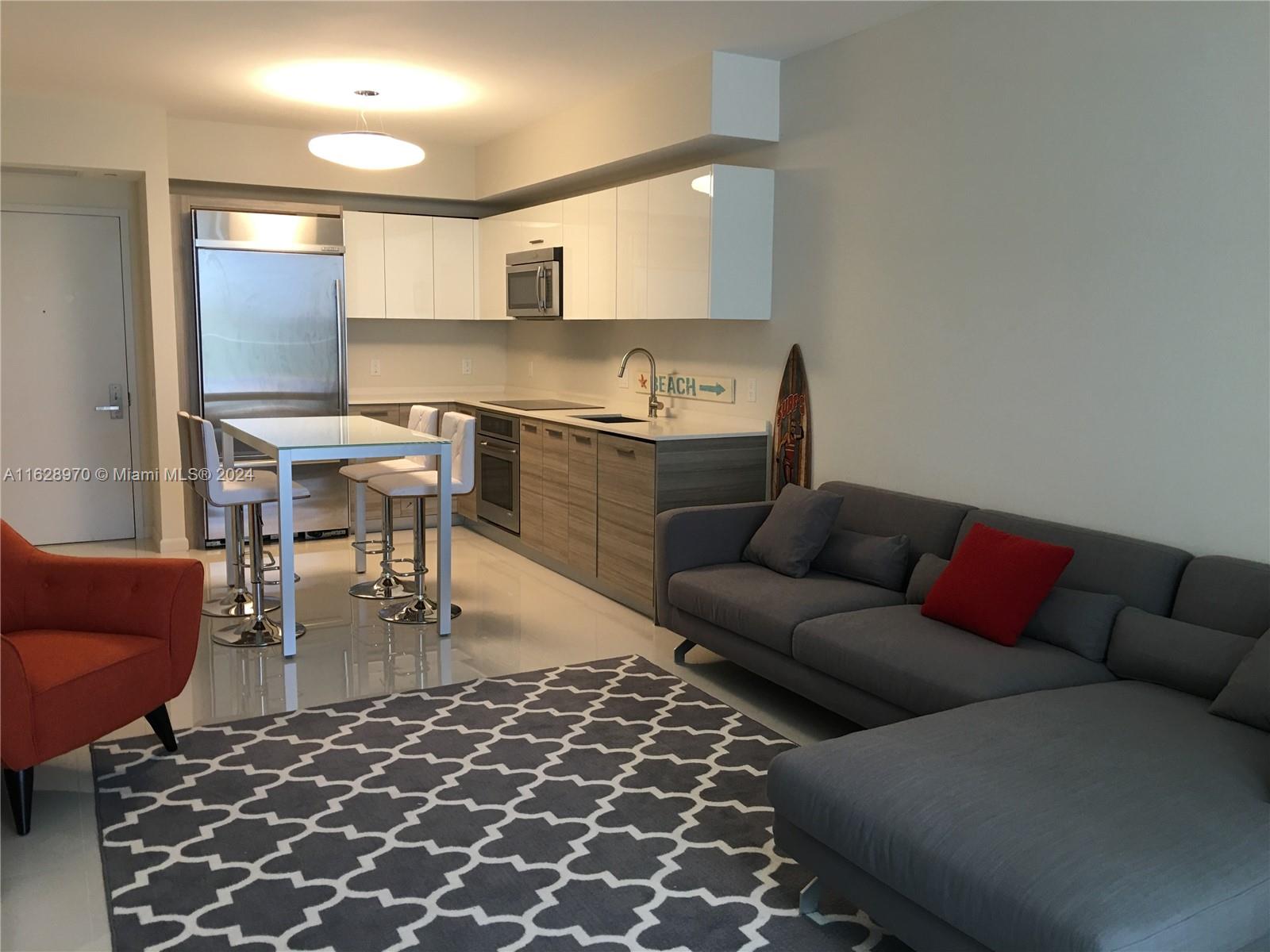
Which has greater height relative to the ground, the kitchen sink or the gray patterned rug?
the kitchen sink

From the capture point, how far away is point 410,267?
7234 millimetres

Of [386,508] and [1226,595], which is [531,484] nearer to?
[386,508]

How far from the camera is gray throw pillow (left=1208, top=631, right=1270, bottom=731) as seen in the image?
8.53 feet

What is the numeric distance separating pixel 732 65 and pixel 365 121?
8.93 ft

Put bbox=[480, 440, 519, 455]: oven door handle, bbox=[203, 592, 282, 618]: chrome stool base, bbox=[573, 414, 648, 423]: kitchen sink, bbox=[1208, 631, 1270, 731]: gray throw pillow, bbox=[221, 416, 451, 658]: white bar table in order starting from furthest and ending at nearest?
bbox=[480, 440, 519, 455]: oven door handle
bbox=[573, 414, 648, 423]: kitchen sink
bbox=[203, 592, 282, 618]: chrome stool base
bbox=[221, 416, 451, 658]: white bar table
bbox=[1208, 631, 1270, 731]: gray throw pillow

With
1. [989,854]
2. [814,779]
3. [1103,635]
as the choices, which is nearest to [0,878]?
[814,779]

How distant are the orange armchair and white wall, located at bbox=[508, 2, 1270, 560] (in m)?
2.81

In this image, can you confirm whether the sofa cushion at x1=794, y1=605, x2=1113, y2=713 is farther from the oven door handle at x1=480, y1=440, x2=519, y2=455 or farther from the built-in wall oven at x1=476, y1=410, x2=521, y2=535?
the oven door handle at x1=480, y1=440, x2=519, y2=455

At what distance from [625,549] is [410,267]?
10.3ft

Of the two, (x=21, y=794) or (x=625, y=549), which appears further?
(x=625, y=549)

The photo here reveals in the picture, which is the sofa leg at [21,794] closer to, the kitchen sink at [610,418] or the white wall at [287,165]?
the kitchen sink at [610,418]

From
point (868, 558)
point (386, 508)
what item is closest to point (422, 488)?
point (386, 508)

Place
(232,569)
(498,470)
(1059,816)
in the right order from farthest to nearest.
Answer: (498,470)
(232,569)
(1059,816)

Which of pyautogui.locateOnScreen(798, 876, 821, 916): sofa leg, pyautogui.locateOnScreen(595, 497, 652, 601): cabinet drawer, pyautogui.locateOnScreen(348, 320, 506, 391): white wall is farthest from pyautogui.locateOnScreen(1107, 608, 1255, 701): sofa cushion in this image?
pyautogui.locateOnScreen(348, 320, 506, 391): white wall
